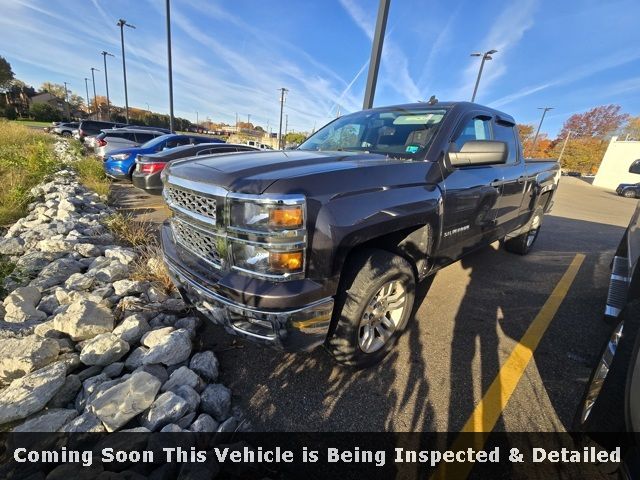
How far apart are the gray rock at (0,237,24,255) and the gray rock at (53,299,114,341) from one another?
2.22m

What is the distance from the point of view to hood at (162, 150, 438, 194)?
1.77m

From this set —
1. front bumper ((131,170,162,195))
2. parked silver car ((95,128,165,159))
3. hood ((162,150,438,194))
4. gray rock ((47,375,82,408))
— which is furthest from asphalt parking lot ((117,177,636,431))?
parked silver car ((95,128,165,159))

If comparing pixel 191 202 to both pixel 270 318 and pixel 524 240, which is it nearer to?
pixel 270 318

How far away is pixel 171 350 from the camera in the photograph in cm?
225

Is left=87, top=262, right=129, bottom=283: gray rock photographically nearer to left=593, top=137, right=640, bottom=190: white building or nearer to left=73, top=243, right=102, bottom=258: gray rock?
left=73, top=243, right=102, bottom=258: gray rock

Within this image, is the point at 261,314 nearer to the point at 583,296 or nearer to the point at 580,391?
the point at 580,391

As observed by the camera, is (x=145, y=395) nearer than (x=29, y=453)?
No

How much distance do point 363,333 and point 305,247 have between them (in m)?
1.04

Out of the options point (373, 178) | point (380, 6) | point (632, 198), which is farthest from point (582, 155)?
point (373, 178)

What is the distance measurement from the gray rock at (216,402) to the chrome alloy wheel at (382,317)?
995 millimetres

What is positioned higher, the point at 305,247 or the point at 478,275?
the point at 305,247

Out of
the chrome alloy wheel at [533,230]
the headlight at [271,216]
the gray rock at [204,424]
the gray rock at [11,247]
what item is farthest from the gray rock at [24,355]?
the chrome alloy wheel at [533,230]

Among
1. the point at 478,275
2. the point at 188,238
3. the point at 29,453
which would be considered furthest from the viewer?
the point at 478,275

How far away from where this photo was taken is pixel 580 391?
239cm
